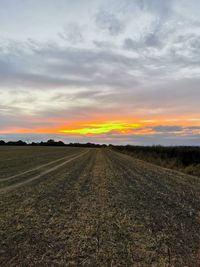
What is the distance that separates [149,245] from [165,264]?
0.98 meters

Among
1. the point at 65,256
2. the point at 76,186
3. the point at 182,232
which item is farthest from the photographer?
the point at 76,186

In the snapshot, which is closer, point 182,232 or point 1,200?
point 182,232

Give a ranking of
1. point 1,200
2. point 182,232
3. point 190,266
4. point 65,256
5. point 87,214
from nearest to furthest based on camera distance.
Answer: point 190,266
point 65,256
point 182,232
point 87,214
point 1,200

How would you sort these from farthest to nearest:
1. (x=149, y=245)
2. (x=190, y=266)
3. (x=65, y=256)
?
(x=149, y=245) → (x=65, y=256) → (x=190, y=266)

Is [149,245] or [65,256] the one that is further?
[149,245]

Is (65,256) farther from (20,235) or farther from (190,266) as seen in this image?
(190,266)

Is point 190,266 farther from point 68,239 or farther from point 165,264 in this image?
point 68,239

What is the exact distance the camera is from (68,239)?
281 inches

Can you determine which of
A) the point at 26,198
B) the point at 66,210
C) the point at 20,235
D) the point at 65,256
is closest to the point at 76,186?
the point at 26,198

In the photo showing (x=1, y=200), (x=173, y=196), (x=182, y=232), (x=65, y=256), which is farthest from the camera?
(x=173, y=196)

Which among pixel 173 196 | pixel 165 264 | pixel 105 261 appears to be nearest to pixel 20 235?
pixel 105 261

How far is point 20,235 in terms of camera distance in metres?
7.41

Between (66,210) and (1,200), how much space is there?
2.81m

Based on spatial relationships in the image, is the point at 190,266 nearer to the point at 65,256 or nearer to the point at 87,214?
the point at 65,256
